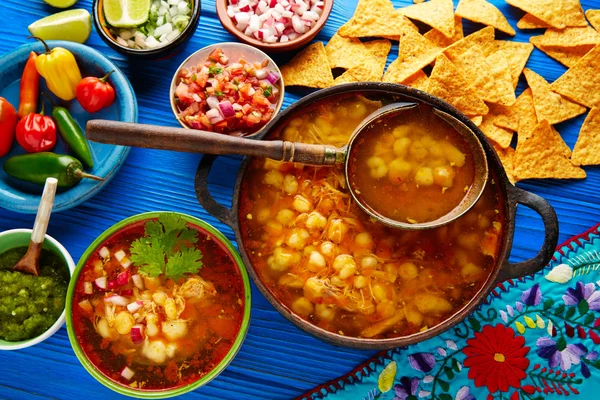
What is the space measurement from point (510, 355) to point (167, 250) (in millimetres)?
1735

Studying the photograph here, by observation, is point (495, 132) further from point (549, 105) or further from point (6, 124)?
point (6, 124)

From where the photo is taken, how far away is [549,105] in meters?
2.91

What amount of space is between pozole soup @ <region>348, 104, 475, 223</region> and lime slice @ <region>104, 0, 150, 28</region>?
1.28 meters

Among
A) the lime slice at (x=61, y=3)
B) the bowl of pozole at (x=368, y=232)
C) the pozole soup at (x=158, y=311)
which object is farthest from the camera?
the lime slice at (x=61, y=3)

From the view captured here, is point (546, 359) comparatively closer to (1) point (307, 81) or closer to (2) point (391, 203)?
(2) point (391, 203)

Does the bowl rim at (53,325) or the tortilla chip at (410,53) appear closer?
the bowl rim at (53,325)

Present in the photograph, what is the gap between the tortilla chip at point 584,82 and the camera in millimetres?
2922

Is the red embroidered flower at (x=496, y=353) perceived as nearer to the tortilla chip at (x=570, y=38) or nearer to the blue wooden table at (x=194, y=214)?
the blue wooden table at (x=194, y=214)

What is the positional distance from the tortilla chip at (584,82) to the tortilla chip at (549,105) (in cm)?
4

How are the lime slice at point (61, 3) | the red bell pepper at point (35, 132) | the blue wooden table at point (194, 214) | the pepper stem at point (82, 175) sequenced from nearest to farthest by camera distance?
the pepper stem at point (82, 175), the red bell pepper at point (35, 132), the blue wooden table at point (194, 214), the lime slice at point (61, 3)

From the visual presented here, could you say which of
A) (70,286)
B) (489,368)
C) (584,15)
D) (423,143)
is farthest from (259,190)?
(584,15)

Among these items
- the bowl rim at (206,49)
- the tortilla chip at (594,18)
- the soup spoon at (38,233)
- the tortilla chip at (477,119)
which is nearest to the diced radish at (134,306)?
the soup spoon at (38,233)

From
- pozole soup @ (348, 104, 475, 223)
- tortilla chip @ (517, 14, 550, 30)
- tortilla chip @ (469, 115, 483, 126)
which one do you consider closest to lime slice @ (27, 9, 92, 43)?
pozole soup @ (348, 104, 475, 223)

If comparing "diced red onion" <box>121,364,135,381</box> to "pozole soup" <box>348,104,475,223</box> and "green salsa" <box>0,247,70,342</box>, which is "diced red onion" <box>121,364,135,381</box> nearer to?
"green salsa" <box>0,247,70,342</box>
